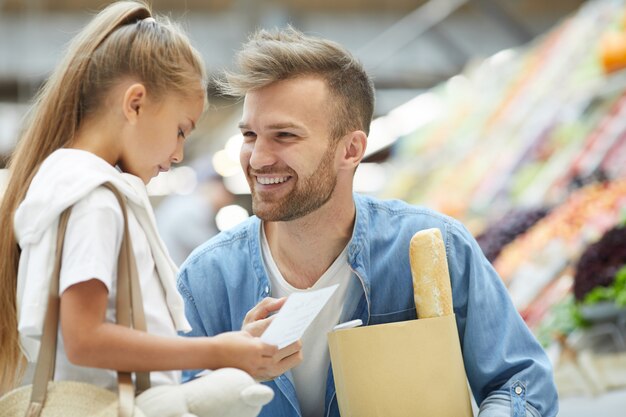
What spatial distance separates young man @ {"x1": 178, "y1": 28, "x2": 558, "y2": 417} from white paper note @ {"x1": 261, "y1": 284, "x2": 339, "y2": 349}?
64 cm

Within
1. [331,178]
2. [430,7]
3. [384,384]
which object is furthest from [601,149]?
[430,7]

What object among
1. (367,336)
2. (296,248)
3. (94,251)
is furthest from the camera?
(296,248)

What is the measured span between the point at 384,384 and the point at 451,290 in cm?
36

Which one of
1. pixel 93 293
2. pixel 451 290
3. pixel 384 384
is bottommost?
pixel 384 384

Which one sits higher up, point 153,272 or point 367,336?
point 153,272

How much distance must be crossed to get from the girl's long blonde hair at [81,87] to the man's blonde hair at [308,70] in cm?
62

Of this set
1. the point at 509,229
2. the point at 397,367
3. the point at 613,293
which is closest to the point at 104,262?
the point at 397,367

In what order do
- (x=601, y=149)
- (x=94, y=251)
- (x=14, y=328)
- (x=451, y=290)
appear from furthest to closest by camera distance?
(x=601, y=149) < (x=451, y=290) < (x=14, y=328) < (x=94, y=251)

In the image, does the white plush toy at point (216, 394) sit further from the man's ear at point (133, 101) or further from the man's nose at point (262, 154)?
the man's nose at point (262, 154)

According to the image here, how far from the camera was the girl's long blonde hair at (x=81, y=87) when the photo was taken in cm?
166

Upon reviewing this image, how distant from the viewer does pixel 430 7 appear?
1007 cm

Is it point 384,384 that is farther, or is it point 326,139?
point 326,139

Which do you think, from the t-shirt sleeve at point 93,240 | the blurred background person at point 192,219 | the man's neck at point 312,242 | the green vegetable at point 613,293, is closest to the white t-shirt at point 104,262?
the t-shirt sleeve at point 93,240

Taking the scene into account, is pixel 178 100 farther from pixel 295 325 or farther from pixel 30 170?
pixel 295 325
